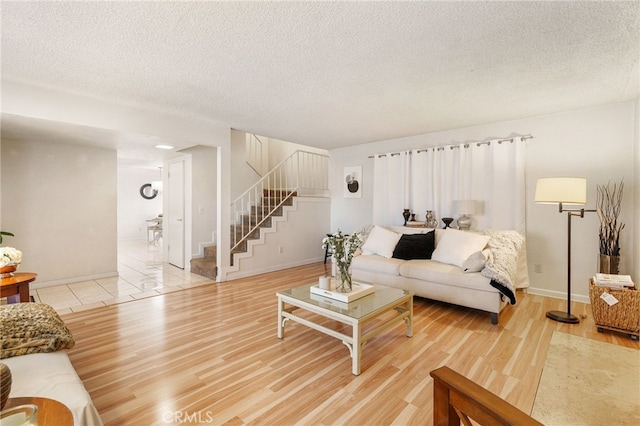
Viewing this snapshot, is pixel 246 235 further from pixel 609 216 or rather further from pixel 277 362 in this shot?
pixel 609 216

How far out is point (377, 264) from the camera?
3926mm

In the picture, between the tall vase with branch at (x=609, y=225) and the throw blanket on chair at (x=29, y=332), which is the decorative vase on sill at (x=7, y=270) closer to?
the throw blanket on chair at (x=29, y=332)

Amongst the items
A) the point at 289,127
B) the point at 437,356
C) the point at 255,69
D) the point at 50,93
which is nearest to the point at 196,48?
the point at 255,69

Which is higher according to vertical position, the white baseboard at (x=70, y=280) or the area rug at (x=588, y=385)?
the white baseboard at (x=70, y=280)

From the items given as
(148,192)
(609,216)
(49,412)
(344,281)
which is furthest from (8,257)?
(148,192)

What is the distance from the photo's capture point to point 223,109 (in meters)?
3.80

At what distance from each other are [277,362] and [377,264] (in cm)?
203

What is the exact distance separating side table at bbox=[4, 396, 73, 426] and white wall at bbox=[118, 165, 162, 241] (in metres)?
9.57

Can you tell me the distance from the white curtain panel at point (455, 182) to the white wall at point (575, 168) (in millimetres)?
190

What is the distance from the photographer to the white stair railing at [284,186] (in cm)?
588

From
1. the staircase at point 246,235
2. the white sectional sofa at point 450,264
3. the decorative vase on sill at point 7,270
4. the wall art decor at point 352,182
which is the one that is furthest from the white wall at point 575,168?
the decorative vase on sill at point 7,270

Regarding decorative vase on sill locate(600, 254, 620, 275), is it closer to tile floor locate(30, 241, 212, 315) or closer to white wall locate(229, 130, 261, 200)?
tile floor locate(30, 241, 212, 315)

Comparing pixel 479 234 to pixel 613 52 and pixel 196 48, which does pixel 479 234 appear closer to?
pixel 613 52

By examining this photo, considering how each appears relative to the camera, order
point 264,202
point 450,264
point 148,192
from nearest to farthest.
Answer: point 450,264
point 264,202
point 148,192
